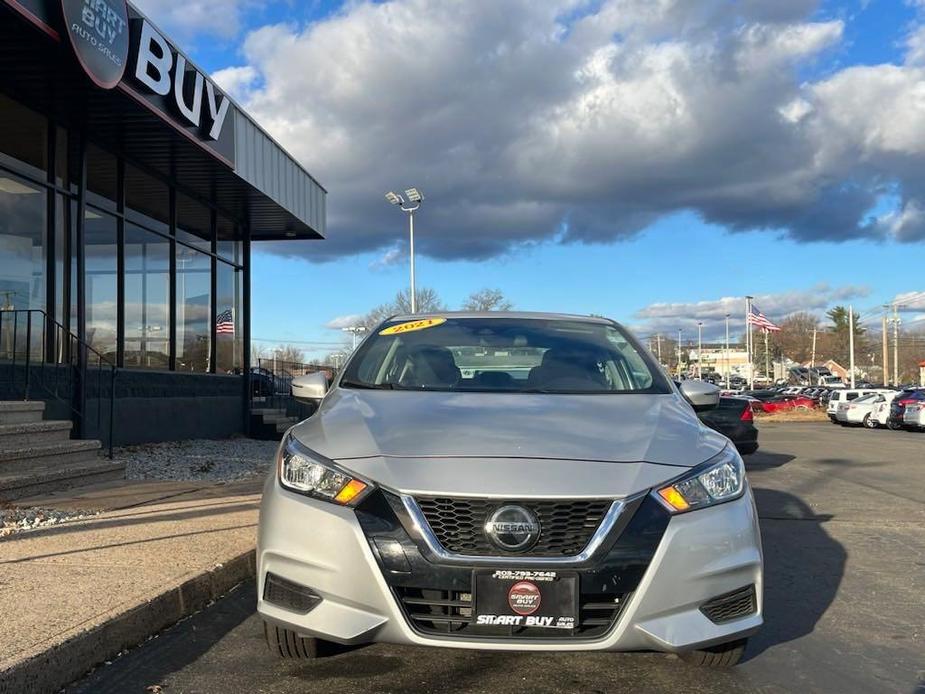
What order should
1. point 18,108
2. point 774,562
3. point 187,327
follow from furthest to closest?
1. point 187,327
2. point 18,108
3. point 774,562

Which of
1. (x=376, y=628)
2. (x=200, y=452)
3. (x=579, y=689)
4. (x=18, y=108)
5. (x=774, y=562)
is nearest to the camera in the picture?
(x=376, y=628)

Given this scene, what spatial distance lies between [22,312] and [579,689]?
10315mm

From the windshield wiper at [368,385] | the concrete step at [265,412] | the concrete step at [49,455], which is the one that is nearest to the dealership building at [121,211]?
the concrete step at [265,412]

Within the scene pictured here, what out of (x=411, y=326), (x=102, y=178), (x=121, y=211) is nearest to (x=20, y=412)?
(x=121, y=211)

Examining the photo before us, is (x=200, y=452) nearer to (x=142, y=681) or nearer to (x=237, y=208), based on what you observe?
(x=237, y=208)

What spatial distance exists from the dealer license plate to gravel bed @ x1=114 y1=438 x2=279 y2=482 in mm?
7226

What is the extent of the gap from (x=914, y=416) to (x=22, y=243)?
25396 mm

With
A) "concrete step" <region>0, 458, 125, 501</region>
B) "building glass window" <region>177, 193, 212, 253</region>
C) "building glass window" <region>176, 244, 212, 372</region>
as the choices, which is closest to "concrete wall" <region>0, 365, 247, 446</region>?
"building glass window" <region>176, 244, 212, 372</region>

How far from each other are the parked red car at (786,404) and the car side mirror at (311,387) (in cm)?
3951

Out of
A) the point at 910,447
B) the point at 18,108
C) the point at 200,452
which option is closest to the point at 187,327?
the point at 200,452

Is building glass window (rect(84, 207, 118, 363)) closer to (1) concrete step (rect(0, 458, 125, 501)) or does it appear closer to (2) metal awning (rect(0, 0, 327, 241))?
(2) metal awning (rect(0, 0, 327, 241))

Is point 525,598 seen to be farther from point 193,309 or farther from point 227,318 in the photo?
point 227,318

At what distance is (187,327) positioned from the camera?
16.5 m

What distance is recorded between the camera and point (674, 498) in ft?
10.4
